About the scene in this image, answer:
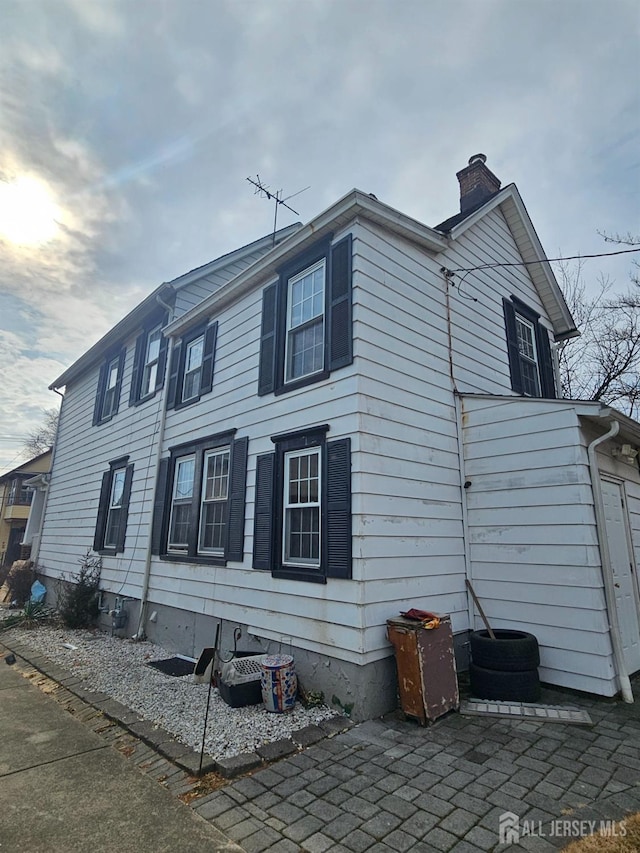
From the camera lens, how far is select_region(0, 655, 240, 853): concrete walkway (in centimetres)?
261

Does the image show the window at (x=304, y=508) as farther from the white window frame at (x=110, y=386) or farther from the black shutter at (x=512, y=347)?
the white window frame at (x=110, y=386)

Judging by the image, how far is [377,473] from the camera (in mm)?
5062

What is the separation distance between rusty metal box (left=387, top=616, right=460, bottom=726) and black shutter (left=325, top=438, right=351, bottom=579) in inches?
31.3

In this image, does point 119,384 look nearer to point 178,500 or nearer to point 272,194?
point 178,500

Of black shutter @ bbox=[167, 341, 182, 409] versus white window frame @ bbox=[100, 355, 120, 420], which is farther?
white window frame @ bbox=[100, 355, 120, 420]

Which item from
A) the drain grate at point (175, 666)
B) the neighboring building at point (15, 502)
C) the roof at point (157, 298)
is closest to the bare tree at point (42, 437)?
the neighboring building at point (15, 502)

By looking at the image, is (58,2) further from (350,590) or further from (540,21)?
(350,590)

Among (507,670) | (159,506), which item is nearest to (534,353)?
(507,670)

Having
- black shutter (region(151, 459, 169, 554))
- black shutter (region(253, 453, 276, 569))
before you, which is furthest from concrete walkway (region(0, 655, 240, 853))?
black shutter (region(151, 459, 169, 554))

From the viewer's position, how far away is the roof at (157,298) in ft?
31.4

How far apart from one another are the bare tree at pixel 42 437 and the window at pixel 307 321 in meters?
37.7

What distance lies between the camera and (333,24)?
19.7ft

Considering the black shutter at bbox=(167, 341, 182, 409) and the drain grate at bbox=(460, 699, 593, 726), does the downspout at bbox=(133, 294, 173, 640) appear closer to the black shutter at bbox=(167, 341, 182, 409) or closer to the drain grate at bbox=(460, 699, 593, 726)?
the black shutter at bbox=(167, 341, 182, 409)

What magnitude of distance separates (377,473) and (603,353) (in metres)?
13.6
